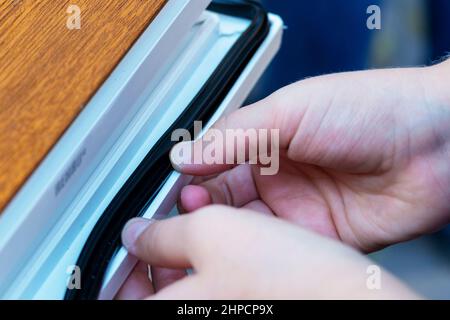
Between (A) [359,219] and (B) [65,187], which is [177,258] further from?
(A) [359,219]

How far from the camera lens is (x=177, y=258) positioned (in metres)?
0.39

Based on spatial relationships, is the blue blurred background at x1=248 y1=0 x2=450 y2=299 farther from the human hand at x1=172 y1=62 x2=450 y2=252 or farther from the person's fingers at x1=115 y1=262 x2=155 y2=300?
the person's fingers at x1=115 y1=262 x2=155 y2=300

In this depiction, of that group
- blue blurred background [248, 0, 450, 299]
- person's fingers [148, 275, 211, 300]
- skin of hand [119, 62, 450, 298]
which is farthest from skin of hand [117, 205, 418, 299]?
blue blurred background [248, 0, 450, 299]

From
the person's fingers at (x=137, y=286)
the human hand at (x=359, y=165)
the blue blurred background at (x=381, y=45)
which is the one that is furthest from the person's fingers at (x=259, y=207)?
the blue blurred background at (x=381, y=45)

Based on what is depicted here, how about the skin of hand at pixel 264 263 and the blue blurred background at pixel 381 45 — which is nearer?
the skin of hand at pixel 264 263

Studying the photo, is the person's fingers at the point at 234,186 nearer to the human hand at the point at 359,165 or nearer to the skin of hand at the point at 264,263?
the human hand at the point at 359,165

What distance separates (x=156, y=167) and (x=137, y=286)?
89 millimetres

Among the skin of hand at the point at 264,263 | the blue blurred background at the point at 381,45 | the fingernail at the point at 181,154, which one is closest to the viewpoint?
the skin of hand at the point at 264,263

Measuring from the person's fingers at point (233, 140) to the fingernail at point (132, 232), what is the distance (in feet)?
0.21

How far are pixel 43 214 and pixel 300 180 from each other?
247mm

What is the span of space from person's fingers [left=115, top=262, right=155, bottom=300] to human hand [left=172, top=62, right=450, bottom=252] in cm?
6

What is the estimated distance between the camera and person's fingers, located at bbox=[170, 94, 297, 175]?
0.48 metres

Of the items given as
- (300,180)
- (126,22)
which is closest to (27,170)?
(126,22)

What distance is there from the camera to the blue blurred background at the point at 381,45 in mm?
899
